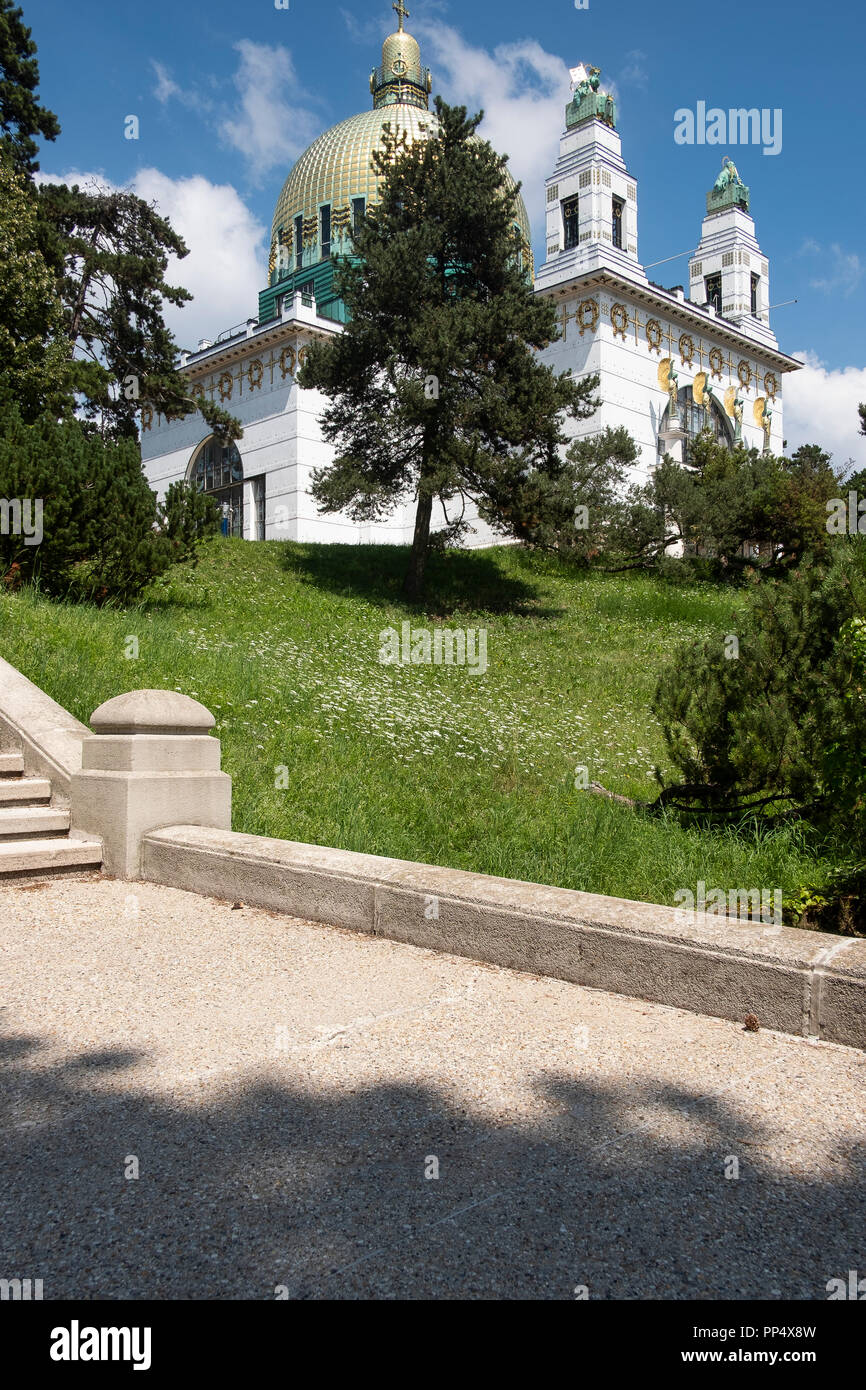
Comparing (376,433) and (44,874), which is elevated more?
(376,433)

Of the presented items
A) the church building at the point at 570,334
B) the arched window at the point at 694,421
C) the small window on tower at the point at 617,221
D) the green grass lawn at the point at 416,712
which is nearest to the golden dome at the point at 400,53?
the church building at the point at 570,334

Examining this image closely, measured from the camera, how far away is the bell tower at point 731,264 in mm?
50688

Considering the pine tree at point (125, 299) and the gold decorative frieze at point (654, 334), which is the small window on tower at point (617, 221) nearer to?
the gold decorative frieze at point (654, 334)

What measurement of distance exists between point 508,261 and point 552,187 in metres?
20.9

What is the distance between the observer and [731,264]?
168 ft

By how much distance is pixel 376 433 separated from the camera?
2367 centimetres

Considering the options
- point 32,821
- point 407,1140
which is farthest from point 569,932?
point 32,821

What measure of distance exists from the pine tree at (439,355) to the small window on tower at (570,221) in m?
18.2

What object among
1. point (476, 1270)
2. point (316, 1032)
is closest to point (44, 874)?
point (316, 1032)

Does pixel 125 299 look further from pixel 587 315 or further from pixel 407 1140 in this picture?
pixel 407 1140

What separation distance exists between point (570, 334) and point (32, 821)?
3896 centimetres

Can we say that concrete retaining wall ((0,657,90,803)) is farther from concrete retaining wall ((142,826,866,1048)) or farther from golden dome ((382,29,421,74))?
golden dome ((382,29,421,74))
